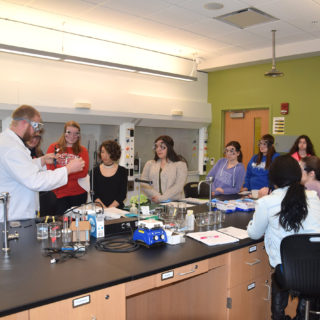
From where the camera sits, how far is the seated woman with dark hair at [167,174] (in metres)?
3.74

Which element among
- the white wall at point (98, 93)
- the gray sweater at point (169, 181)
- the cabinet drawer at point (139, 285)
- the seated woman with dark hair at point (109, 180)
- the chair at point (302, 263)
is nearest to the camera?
the cabinet drawer at point (139, 285)

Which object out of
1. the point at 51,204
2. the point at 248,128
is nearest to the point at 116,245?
the point at 51,204

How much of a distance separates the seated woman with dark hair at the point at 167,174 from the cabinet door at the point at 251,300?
142 cm

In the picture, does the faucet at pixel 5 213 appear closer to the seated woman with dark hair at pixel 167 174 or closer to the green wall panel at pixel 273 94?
the seated woman with dark hair at pixel 167 174

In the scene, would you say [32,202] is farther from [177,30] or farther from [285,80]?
[285,80]

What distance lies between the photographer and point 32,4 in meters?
3.93

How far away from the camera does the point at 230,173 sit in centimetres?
416

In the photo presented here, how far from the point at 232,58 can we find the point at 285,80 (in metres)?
0.99

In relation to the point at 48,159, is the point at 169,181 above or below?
below

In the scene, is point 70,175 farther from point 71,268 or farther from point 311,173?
point 311,173

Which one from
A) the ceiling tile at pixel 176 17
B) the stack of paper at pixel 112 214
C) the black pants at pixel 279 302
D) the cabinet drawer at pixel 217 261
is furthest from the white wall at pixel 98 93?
the black pants at pixel 279 302

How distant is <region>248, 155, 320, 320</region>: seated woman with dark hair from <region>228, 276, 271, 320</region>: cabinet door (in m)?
0.24

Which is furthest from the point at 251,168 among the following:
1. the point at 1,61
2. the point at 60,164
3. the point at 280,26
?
the point at 1,61

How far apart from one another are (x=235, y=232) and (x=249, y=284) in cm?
36
